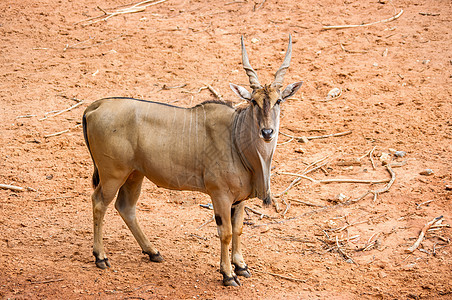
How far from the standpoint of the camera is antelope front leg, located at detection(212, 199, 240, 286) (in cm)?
595

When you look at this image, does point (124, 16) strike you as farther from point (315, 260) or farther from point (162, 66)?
point (315, 260)

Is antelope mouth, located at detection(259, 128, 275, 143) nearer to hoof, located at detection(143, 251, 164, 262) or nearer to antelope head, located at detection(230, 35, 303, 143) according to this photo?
antelope head, located at detection(230, 35, 303, 143)

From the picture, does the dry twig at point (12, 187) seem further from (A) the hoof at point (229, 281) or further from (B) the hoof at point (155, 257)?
(A) the hoof at point (229, 281)

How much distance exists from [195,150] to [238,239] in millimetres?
1170

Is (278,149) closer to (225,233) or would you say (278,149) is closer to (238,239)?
(238,239)

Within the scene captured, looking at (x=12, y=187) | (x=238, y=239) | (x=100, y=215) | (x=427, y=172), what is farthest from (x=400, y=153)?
(x=12, y=187)

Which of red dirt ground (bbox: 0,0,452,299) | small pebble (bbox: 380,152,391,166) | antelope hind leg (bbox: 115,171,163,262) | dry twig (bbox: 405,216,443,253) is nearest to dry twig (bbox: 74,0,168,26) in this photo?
red dirt ground (bbox: 0,0,452,299)

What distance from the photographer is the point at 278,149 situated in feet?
31.7

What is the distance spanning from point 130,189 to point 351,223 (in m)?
3.06

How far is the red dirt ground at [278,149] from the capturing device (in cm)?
635

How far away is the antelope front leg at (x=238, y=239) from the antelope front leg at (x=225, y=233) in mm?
236

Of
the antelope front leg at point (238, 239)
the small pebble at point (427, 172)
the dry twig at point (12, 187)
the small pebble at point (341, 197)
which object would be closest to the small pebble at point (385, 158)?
the small pebble at point (427, 172)

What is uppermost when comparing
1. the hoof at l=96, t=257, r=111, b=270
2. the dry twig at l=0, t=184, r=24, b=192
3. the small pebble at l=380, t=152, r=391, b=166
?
the small pebble at l=380, t=152, r=391, b=166

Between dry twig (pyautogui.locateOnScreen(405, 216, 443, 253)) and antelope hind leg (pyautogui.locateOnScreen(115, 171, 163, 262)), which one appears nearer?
antelope hind leg (pyautogui.locateOnScreen(115, 171, 163, 262))
